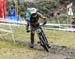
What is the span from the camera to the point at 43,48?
43.0ft

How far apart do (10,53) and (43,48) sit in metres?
1.98

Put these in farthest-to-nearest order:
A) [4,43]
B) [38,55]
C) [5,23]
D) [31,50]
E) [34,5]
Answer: [34,5]
[5,23]
[4,43]
[31,50]
[38,55]

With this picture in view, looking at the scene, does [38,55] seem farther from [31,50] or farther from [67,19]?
[67,19]

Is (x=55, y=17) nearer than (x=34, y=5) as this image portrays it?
Yes

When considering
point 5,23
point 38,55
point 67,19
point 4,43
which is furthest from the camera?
point 67,19

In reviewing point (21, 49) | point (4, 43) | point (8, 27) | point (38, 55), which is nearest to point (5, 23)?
point (8, 27)

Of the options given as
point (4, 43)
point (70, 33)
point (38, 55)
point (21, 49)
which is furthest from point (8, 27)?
point (38, 55)

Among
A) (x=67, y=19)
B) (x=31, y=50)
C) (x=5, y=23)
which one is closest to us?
(x=31, y=50)

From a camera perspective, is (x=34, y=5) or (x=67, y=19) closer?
(x=67, y=19)

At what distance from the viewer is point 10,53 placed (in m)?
11.5

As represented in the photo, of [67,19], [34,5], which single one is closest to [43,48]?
[67,19]

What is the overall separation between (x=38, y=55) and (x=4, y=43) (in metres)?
2.77

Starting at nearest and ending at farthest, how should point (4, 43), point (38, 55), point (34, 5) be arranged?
1. point (38, 55)
2. point (4, 43)
3. point (34, 5)

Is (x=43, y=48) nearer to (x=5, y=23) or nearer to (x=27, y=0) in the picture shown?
(x=5, y=23)
